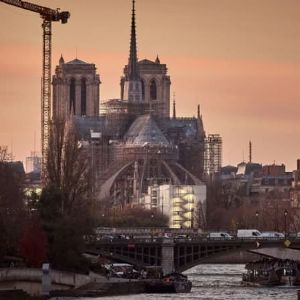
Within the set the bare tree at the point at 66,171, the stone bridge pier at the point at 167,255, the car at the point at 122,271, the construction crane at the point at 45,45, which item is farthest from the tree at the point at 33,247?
the construction crane at the point at 45,45

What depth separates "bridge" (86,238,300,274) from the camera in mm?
122125

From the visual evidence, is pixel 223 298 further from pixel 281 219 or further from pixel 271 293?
pixel 281 219

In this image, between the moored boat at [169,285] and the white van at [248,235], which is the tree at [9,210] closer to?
the moored boat at [169,285]

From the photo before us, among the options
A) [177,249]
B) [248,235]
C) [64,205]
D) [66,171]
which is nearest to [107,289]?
[64,205]

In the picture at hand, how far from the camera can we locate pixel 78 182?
11775 centimetres

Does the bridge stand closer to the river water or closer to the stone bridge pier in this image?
the stone bridge pier

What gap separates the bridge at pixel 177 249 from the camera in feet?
401

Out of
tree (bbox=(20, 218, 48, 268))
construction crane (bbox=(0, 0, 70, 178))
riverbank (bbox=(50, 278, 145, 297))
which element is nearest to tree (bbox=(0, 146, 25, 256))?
tree (bbox=(20, 218, 48, 268))

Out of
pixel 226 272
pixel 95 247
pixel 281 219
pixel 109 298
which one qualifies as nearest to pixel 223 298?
pixel 109 298

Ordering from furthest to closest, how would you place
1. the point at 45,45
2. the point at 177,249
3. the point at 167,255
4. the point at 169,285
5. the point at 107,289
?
the point at 45,45 → the point at 177,249 → the point at 167,255 → the point at 169,285 → the point at 107,289

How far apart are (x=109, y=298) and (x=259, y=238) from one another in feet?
112

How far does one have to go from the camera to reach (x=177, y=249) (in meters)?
124

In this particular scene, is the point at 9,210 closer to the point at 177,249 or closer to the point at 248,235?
the point at 177,249

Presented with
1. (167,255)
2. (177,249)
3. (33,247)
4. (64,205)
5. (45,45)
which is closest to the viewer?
(33,247)
